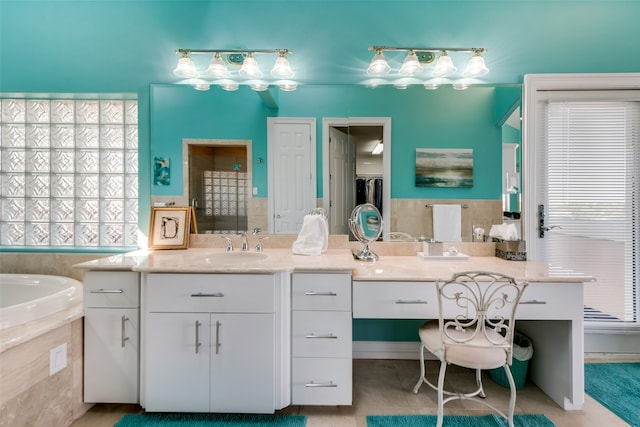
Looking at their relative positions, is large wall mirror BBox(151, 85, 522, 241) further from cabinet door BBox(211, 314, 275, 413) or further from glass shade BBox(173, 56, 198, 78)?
cabinet door BBox(211, 314, 275, 413)

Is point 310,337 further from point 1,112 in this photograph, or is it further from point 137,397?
point 1,112

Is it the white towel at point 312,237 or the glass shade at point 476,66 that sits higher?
the glass shade at point 476,66

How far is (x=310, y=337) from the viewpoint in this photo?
5.38 feet

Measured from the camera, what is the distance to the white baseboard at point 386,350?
2.27m

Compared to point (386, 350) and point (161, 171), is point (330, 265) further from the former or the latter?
point (161, 171)

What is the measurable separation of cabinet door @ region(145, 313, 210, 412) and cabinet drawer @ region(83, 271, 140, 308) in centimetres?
17

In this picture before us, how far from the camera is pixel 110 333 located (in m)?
1.66

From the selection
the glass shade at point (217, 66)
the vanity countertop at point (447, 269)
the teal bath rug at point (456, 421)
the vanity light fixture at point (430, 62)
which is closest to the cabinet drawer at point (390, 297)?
the vanity countertop at point (447, 269)

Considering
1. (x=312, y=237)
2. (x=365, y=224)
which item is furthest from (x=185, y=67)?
(x=365, y=224)

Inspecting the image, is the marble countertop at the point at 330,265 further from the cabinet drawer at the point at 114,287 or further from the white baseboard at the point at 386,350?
the white baseboard at the point at 386,350

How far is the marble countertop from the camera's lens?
1600mm

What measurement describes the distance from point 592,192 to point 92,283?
3221 mm

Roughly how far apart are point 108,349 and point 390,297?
1518 mm

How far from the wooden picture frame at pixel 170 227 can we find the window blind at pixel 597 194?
2.52 metres
